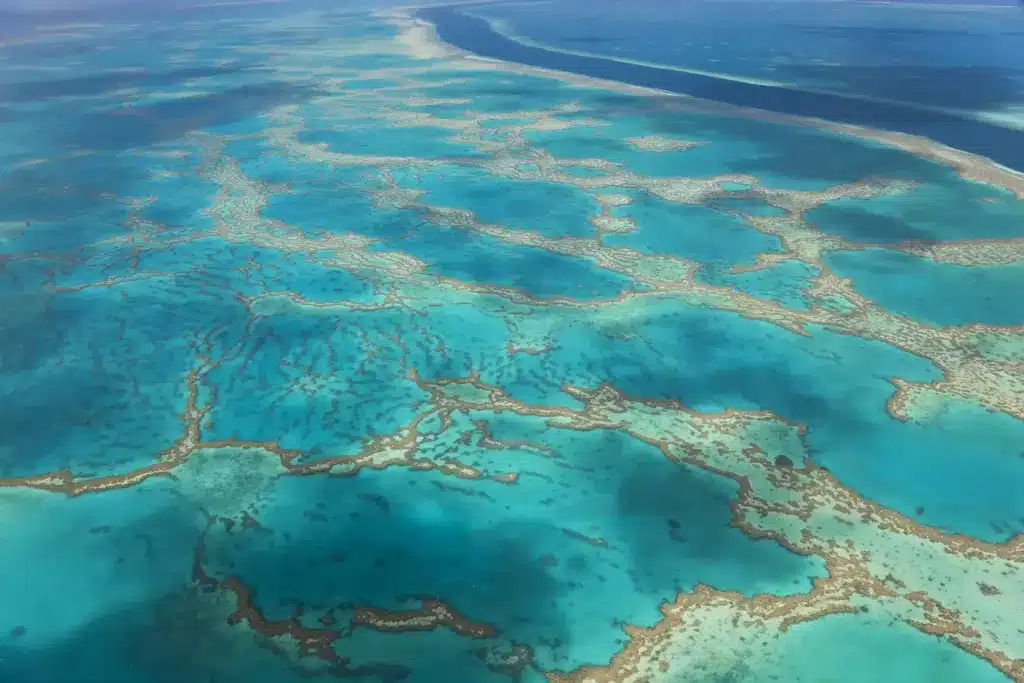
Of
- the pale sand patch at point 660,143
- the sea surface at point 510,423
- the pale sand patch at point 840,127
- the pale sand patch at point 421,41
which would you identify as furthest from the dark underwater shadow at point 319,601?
the pale sand patch at point 421,41

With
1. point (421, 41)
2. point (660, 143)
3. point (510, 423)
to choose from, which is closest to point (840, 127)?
point (660, 143)

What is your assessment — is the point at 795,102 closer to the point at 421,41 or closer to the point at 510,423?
the point at 510,423

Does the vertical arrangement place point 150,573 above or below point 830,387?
below

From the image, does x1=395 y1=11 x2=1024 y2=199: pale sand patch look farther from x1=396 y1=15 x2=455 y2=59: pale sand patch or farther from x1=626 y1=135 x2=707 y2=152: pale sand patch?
x1=626 y1=135 x2=707 y2=152: pale sand patch

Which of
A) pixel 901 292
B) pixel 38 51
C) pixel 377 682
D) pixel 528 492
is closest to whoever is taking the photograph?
pixel 377 682

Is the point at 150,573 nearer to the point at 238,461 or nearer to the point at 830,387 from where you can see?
the point at 238,461

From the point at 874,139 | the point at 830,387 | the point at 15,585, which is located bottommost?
the point at 15,585

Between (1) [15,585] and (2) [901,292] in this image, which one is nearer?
(1) [15,585]

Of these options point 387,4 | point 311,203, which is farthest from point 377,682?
point 387,4

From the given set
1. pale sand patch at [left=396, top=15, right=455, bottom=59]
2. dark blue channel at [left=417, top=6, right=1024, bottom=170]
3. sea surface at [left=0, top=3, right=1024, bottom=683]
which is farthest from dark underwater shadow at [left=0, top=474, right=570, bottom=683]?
pale sand patch at [left=396, top=15, right=455, bottom=59]

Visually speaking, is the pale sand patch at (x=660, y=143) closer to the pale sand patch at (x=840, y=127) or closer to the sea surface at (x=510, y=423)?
the sea surface at (x=510, y=423)
